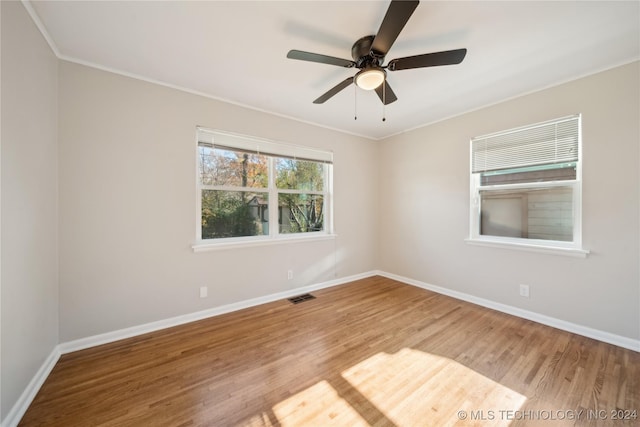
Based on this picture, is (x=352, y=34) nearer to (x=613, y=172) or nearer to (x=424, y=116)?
(x=424, y=116)

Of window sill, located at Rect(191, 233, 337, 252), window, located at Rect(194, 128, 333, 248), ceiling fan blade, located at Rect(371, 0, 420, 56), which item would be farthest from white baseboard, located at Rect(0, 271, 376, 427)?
ceiling fan blade, located at Rect(371, 0, 420, 56)

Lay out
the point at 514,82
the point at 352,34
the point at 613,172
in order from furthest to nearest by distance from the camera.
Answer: the point at 514,82 < the point at 613,172 < the point at 352,34

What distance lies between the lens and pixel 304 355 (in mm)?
2043

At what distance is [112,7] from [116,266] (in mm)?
2113

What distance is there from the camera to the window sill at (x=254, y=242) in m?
2.72

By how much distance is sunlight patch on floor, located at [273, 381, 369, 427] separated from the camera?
1.40 m

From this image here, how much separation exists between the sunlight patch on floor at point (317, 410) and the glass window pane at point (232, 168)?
92.9 inches

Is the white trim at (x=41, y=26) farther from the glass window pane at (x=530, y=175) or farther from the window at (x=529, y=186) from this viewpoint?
the glass window pane at (x=530, y=175)

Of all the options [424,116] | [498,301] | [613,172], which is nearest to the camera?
[613,172]

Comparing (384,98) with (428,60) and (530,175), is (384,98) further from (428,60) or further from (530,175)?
(530,175)

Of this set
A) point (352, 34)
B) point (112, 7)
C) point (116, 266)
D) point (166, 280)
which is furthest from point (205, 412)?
point (352, 34)

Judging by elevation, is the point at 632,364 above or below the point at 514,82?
below

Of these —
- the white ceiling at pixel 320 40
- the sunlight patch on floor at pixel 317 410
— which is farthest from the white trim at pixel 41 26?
the sunlight patch on floor at pixel 317 410

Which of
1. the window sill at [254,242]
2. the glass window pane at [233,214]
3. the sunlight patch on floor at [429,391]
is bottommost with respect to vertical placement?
the sunlight patch on floor at [429,391]
